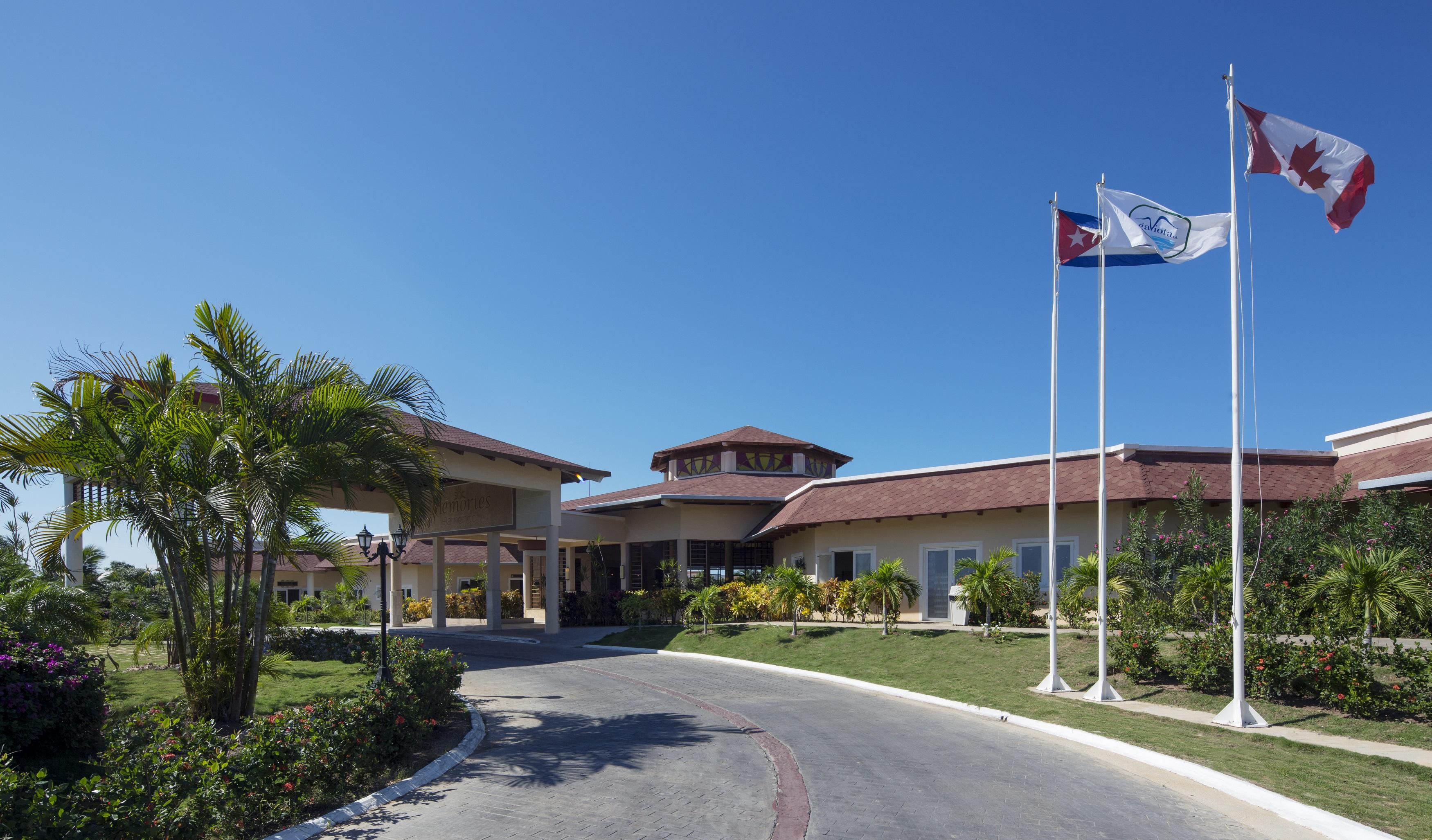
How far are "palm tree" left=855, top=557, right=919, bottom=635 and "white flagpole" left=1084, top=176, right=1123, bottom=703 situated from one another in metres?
7.23

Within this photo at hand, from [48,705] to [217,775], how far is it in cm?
433

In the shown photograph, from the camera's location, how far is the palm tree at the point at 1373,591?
→ 12070 millimetres

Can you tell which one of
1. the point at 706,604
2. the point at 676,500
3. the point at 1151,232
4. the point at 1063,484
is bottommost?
the point at 706,604

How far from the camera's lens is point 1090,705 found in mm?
13547

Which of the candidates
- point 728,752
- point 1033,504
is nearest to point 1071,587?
point 1033,504

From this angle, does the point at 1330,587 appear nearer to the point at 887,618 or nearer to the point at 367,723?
the point at 887,618

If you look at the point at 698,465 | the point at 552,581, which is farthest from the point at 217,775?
the point at 698,465

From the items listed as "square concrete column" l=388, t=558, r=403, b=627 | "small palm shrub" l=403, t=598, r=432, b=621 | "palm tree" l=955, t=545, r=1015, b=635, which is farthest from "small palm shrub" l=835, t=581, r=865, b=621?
"small palm shrub" l=403, t=598, r=432, b=621

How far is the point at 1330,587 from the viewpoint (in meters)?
13.0

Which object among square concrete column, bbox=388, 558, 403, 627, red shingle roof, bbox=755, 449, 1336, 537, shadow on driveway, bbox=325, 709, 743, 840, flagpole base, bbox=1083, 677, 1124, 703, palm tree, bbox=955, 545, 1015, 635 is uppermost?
red shingle roof, bbox=755, 449, 1336, 537

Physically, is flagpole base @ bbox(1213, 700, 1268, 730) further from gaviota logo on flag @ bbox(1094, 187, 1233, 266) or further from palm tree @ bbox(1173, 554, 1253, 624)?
gaviota logo on flag @ bbox(1094, 187, 1233, 266)

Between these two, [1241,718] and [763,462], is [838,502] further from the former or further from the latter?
[1241,718]

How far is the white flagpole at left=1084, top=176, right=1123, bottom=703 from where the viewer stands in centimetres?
1384

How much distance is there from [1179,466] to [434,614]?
26.6m
